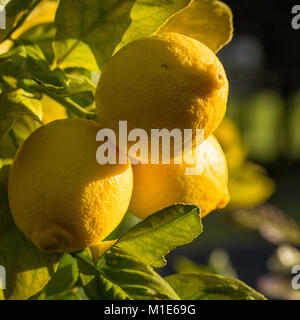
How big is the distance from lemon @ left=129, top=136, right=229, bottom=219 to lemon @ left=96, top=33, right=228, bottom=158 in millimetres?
59

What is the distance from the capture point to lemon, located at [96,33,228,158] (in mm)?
392

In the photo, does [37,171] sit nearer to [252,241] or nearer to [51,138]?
[51,138]

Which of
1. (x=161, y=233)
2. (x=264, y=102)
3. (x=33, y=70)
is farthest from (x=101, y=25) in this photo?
(x=264, y=102)

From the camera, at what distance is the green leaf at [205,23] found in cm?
49

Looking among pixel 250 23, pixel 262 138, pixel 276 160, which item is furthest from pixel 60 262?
pixel 262 138

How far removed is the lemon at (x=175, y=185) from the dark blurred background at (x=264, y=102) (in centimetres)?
446

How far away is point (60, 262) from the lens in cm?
52

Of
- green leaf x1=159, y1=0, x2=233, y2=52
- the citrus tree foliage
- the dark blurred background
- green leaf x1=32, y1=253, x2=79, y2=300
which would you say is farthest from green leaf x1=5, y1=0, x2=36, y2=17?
the dark blurred background

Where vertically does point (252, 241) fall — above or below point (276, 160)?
below

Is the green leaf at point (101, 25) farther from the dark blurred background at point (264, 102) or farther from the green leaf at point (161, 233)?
the dark blurred background at point (264, 102)

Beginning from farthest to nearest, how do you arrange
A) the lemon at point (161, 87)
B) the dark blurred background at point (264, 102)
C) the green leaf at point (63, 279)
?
the dark blurred background at point (264, 102)
the green leaf at point (63, 279)
the lemon at point (161, 87)

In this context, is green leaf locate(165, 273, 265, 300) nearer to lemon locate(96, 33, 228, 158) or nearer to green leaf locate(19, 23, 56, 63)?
lemon locate(96, 33, 228, 158)

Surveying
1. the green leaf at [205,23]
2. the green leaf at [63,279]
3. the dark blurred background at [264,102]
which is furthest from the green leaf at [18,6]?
the dark blurred background at [264,102]
